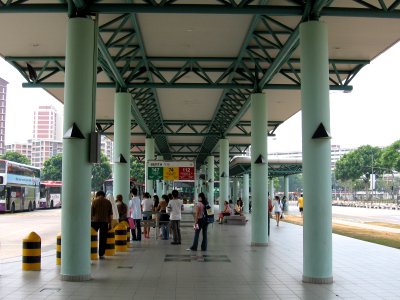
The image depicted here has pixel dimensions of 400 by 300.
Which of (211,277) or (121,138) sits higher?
(121,138)

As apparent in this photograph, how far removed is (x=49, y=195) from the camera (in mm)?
58219

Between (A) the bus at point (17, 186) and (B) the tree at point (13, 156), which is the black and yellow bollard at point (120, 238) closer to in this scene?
(A) the bus at point (17, 186)

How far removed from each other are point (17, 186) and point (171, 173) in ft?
69.2

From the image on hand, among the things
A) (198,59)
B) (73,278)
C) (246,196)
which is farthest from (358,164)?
(73,278)

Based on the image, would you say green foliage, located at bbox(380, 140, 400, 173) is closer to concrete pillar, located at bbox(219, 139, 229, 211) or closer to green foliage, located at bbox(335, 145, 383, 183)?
green foliage, located at bbox(335, 145, 383, 183)

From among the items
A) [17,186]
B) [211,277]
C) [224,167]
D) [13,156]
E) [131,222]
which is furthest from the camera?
[13,156]

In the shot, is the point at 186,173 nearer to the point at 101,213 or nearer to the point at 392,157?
the point at 101,213

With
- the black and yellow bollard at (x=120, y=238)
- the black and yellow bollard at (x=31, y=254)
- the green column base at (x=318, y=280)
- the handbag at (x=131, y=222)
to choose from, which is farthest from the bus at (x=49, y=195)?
the green column base at (x=318, y=280)

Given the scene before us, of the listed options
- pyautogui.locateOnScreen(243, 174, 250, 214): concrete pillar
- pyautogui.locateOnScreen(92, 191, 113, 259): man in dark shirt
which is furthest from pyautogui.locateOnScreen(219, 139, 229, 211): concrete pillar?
pyautogui.locateOnScreen(92, 191, 113, 259): man in dark shirt

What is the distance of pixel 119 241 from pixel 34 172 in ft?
115

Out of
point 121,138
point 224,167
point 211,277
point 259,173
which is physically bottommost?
point 211,277

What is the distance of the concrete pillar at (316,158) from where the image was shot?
1070cm

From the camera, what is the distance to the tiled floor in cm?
917

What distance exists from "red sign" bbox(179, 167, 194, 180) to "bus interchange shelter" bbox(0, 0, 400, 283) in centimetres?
421
